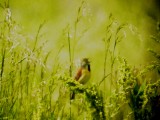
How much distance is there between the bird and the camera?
76.8 inches

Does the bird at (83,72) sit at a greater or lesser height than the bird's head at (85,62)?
lesser

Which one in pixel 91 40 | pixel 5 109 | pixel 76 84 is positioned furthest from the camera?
pixel 91 40

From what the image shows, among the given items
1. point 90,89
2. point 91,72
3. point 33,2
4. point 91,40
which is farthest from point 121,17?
point 90,89

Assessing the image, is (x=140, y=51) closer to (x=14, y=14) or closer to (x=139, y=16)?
(x=139, y=16)

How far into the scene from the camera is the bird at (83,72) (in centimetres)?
195

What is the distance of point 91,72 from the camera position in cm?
215

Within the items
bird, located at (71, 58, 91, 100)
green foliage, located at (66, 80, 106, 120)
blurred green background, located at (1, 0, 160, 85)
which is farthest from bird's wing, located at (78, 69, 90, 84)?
green foliage, located at (66, 80, 106, 120)

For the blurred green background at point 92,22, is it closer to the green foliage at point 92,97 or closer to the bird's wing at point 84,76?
the bird's wing at point 84,76

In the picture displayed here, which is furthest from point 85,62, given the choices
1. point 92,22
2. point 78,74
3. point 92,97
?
point 92,97

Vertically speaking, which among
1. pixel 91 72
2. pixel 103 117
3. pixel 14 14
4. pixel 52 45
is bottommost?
pixel 103 117

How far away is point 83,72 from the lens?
195 centimetres

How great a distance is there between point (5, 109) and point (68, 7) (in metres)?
1.01

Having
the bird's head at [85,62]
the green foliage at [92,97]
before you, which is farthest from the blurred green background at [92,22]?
the green foliage at [92,97]

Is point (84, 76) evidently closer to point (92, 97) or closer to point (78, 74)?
point (78, 74)
